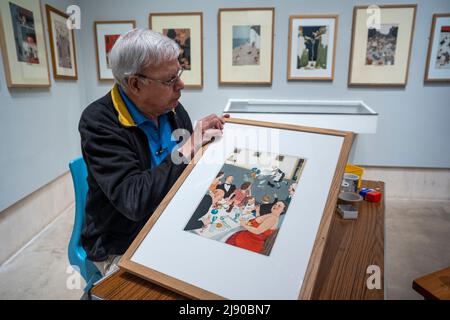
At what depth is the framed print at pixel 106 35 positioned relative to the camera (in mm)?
3012

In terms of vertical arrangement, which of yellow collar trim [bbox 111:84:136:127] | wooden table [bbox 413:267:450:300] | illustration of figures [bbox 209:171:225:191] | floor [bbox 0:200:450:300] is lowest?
floor [bbox 0:200:450:300]

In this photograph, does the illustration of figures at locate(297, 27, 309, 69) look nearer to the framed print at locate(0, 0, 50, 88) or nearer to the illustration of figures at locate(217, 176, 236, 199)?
the framed print at locate(0, 0, 50, 88)

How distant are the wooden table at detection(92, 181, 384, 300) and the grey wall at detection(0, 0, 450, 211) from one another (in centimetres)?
212

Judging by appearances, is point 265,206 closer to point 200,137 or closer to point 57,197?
point 200,137

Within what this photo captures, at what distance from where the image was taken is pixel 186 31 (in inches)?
117

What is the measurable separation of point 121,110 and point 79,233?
644 mm

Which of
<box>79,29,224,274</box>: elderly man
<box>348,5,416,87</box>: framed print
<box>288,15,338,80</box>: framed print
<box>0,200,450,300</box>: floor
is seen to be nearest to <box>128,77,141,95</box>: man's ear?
<box>79,29,224,274</box>: elderly man

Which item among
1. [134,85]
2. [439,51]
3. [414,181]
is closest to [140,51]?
[134,85]

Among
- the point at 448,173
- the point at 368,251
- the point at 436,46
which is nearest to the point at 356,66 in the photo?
the point at 436,46

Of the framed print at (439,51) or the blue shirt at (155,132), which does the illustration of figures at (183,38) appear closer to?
the blue shirt at (155,132)

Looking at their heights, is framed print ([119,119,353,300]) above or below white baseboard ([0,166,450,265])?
above

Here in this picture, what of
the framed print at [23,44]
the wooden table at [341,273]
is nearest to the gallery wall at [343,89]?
the framed print at [23,44]

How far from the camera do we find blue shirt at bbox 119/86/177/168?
40.7 inches
